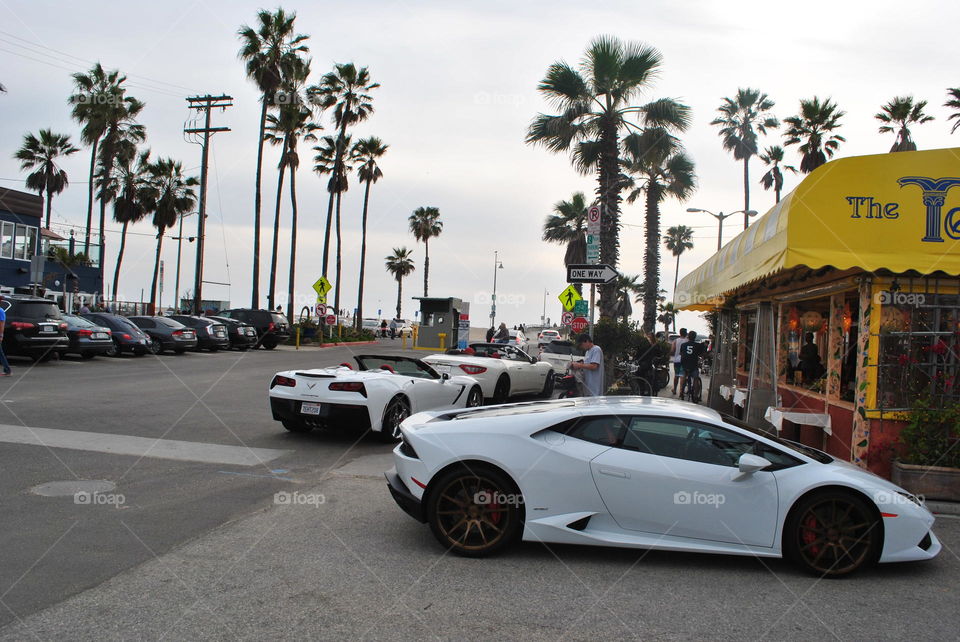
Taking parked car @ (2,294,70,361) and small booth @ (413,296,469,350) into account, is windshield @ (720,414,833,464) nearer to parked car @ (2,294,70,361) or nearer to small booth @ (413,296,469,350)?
parked car @ (2,294,70,361)

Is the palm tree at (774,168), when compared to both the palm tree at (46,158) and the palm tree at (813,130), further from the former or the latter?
the palm tree at (46,158)

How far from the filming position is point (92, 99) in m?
42.5

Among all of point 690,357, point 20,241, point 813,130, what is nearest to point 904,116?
point 813,130

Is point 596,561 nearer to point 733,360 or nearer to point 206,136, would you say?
point 733,360

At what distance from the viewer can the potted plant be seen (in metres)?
7.25

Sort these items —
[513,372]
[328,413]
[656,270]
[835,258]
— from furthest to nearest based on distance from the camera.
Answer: [656,270]
[513,372]
[328,413]
[835,258]

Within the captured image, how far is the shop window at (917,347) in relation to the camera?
796cm

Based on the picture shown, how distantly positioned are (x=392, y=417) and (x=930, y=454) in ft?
20.4

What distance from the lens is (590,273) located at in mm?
11906

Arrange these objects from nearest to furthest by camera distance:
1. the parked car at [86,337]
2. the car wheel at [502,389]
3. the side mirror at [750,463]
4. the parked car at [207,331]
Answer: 1. the side mirror at [750,463]
2. the car wheel at [502,389]
3. the parked car at [86,337]
4. the parked car at [207,331]

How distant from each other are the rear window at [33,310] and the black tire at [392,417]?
14.0 m

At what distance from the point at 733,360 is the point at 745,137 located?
112ft

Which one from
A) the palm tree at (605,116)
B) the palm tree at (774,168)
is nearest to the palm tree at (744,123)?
the palm tree at (774,168)

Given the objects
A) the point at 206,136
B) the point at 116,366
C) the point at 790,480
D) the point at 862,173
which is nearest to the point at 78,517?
the point at 790,480
